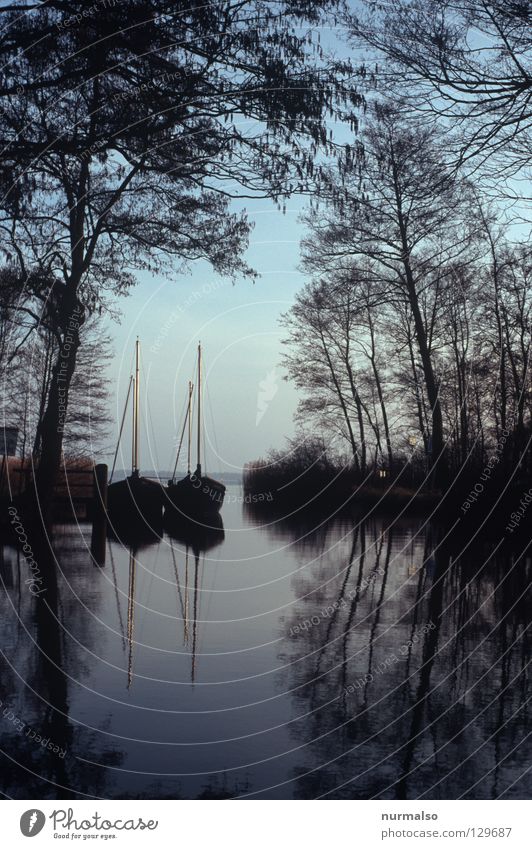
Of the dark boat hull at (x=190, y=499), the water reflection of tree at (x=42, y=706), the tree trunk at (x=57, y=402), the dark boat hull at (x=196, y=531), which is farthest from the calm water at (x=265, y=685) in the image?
the dark boat hull at (x=190, y=499)

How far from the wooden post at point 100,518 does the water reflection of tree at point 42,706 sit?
5.10 meters

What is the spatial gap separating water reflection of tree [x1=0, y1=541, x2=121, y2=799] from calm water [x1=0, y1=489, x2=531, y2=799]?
0.6 inches

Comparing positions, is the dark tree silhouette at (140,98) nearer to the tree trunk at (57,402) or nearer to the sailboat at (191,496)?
the tree trunk at (57,402)

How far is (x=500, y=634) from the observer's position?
8.27 m

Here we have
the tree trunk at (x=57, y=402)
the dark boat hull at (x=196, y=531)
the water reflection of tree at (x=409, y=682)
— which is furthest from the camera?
the dark boat hull at (x=196, y=531)

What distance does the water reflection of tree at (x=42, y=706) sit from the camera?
4344mm

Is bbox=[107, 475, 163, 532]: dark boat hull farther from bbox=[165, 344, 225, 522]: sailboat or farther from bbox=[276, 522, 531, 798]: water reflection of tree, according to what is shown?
bbox=[276, 522, 531, 798]: water reflection of tree

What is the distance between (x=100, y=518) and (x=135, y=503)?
4.31 m

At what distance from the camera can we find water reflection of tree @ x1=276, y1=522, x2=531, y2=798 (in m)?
4.48

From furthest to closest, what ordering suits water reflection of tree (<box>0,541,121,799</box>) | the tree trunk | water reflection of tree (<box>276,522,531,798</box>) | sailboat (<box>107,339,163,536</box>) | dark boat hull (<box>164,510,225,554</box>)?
sailboat (<box>107,339,163,536</box>)
dark boat hull (<box>164,510,225,554</box>)
the tree trunk
water reflection of tree (<box>276,522,531,798</box>)
water reflection of tree (<box>0,541,121,799</box>)

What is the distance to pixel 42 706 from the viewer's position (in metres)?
5.64

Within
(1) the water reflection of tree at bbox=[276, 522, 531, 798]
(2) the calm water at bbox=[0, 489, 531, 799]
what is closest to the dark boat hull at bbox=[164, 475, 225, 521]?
(2) the calm water at bbox=[0, 489, 531, 799]

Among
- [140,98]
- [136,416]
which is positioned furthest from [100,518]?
[140,98]
